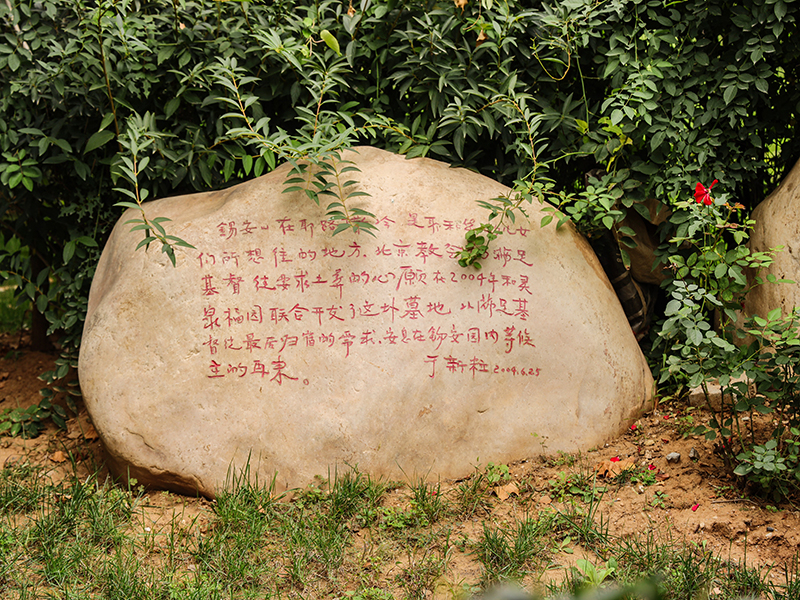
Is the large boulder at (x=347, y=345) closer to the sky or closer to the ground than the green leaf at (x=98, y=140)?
closer to the ground

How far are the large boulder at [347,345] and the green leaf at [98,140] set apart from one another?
529mm

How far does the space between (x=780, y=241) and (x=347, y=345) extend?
7.47 feet

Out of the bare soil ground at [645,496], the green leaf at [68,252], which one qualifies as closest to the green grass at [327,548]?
the bare soil ground at [645,496]

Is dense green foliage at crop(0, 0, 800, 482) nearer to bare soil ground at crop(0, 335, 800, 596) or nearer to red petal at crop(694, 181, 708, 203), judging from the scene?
red petal at crop(694, 181, 708, 203)

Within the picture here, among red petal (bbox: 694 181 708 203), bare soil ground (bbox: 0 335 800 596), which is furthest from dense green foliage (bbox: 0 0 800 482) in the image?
bare soil ground (bbox: 0 335 800 596)

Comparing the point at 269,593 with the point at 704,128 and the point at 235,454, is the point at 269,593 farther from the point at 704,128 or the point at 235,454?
the point at 704,128

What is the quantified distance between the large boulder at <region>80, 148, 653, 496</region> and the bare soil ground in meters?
0.11

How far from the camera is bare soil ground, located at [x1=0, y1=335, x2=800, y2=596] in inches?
100

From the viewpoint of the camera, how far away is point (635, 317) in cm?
368

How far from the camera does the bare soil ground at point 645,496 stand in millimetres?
2543

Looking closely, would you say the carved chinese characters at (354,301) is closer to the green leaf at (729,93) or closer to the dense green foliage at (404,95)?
the dense green foliage at (404,95)

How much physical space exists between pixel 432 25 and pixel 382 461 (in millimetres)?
2268

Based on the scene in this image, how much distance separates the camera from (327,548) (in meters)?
2.58

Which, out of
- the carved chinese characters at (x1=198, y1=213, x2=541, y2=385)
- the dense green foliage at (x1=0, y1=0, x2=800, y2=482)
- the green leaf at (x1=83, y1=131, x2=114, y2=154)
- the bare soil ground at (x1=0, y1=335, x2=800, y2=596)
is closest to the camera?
the bare soil ground at (x1=0, y1=335, x2=800, y2=596)
